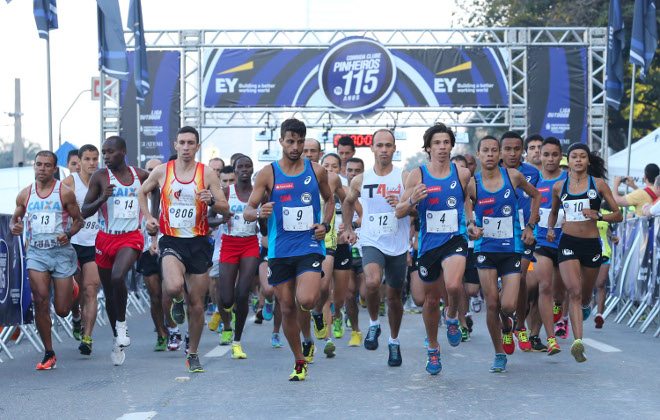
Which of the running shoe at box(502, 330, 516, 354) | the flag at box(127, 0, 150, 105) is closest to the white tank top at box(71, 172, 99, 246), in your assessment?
the running shoe at box(502, 330, 516, 354)

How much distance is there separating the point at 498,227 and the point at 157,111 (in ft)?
75.2

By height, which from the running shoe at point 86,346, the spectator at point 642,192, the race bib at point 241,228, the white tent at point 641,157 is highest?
the white tent at point 641,157

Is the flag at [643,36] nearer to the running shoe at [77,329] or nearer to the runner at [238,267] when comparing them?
the runner at [238,267]

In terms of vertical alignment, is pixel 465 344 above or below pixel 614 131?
below

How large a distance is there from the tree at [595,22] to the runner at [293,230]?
3245cm

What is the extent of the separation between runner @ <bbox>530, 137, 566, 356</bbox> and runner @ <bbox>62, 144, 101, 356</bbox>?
430cm

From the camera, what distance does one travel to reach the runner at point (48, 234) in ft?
39.7

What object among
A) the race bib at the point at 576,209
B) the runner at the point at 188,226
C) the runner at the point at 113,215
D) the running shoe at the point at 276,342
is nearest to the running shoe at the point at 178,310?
the runner at the point at 188,226

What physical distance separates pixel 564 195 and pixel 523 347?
5.06ft

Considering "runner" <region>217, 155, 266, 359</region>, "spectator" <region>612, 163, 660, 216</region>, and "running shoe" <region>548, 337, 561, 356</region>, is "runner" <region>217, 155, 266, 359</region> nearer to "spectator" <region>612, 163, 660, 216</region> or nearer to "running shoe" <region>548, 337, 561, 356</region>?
"running shoe" <region>548, 337, 561, 356</region>

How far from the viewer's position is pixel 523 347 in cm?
1273

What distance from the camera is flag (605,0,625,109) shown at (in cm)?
2481

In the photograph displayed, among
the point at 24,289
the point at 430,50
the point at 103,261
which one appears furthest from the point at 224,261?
the point at 430,50

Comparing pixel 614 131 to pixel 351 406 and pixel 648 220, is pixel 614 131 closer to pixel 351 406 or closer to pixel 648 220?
pixel 648 220
